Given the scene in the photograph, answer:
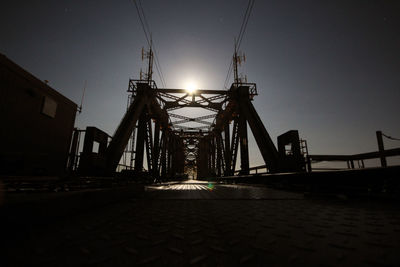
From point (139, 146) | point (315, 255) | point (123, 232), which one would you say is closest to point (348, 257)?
point (315, 255)

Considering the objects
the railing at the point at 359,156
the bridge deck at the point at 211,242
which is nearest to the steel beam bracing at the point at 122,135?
the bridge deck at the point at 211,242

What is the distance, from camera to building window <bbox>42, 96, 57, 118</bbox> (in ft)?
22.9

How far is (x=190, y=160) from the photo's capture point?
211ft

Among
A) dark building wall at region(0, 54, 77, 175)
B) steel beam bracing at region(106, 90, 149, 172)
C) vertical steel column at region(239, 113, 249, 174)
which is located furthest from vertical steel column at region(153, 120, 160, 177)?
dark building wall at region(0, 54, 77, 175)

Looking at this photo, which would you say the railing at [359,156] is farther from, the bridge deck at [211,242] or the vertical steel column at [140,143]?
the vertical steel column at [140,143]

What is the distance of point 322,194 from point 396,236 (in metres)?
3.08

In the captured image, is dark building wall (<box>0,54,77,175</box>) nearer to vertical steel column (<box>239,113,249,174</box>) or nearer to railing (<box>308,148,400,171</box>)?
vertical steel column (<box>239,113,249,174</box>)

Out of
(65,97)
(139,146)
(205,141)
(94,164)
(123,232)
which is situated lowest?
(123,232)

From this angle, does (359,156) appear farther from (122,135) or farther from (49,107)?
(49,107)

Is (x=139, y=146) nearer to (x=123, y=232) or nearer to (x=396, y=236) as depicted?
(x=123, y=232)

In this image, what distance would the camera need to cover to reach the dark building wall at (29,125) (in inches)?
221

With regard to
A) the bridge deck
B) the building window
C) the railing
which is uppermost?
the building window

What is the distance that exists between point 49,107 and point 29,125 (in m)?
1.23

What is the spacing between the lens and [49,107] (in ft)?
23.7
